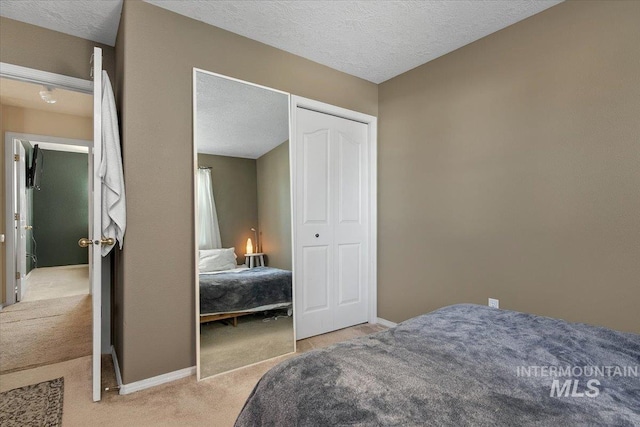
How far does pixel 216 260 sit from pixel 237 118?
3.76 ft

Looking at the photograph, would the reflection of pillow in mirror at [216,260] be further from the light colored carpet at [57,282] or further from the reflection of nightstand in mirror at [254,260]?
the light colored carpet at [57,282]

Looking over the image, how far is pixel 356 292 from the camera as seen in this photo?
11.2ft

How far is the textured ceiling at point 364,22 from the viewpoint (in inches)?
85.4

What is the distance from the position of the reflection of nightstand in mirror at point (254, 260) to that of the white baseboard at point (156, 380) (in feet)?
2.79

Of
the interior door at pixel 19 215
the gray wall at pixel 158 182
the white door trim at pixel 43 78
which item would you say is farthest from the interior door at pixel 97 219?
the interior door at pixel 19 215

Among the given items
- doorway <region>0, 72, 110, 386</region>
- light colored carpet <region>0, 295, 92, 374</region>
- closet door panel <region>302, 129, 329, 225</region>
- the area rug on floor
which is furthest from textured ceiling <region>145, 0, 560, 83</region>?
light colored carpet <region>0, 295, 92, 374</region>

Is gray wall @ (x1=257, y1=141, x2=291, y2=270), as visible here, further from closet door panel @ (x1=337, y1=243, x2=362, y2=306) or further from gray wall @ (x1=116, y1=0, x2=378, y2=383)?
closet door panel @ (x1=337, y1=243, x2=362, y2=306)

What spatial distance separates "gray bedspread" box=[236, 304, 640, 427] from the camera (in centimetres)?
81

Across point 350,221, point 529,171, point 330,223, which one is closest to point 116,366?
point 330,223

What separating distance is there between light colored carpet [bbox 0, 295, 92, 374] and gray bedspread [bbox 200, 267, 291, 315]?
4.30 feet

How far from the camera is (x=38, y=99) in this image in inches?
149

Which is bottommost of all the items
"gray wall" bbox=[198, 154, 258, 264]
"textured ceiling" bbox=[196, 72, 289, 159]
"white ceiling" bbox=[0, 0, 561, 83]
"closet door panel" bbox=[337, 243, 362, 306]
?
"closet door panel" bbox=[337, 243, 362, 306]

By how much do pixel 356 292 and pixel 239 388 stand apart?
1.62 meters

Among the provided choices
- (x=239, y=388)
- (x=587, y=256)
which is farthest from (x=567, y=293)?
(x=239, y=388)
